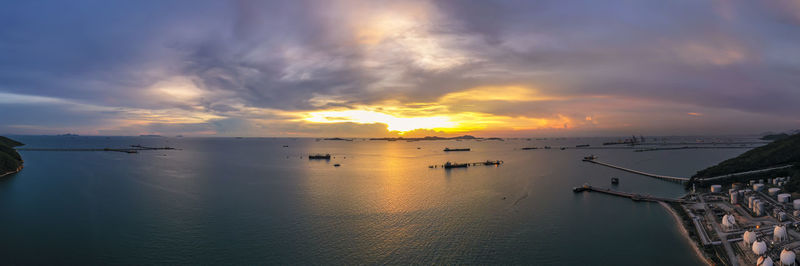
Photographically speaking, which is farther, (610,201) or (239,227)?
(610,201)

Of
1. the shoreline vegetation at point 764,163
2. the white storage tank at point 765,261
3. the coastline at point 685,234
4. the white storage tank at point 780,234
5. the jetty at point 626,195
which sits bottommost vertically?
the coastline at point 685,234

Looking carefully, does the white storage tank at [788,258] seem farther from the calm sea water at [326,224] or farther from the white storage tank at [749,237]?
the calm sea water at [326,224]

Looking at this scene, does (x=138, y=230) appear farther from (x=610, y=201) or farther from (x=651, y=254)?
(x=610, y=201)

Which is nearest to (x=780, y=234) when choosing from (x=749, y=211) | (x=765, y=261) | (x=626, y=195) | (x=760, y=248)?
(x=760, y=248)

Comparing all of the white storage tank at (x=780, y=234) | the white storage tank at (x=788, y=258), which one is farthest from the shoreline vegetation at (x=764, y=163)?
the white storage tank at (x=788, y=258)

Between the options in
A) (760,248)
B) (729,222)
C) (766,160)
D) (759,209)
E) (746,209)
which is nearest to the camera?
(760,248)

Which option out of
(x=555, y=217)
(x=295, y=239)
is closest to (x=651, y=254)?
(x=555, y=217)

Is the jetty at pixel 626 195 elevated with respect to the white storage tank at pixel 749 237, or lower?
lower

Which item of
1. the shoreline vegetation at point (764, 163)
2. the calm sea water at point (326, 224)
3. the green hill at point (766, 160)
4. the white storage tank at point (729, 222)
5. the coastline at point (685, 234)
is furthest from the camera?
the green hill at point (766, 160)

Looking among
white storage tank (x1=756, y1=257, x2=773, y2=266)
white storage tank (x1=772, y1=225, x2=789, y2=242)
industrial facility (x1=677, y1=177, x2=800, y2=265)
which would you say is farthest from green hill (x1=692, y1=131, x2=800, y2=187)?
white storage tank (x1=756, y1=257, x2=773, y2=266)

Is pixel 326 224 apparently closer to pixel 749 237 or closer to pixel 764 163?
pixel 749 237

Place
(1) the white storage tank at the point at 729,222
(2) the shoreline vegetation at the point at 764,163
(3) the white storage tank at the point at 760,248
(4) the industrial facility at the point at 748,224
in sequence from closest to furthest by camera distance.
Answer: (3) the white storage tank at the point at 760,248 → (4) the industrial facility at the point at 748,224 → (1) the white storage tank at the point at 729,222 → (2) the shoreline vegetation at the point at 764,163
